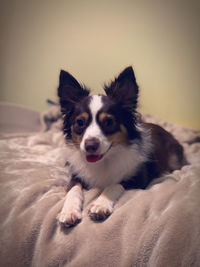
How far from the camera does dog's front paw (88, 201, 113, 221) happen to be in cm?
113

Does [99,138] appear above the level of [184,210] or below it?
above

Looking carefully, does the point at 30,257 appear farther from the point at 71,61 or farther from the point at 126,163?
the point at 71,61

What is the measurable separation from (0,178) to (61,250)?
2.38ft

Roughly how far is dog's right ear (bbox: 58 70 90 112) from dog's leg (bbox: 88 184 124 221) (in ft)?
2.18

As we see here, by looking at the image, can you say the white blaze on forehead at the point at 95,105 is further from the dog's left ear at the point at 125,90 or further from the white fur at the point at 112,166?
the white fur at the point at 112,166

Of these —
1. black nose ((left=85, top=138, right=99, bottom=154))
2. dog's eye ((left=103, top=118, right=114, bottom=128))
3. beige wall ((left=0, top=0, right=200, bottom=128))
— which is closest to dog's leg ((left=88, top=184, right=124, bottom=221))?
black nose ((left=85, top=138, right=99, bottom=154))

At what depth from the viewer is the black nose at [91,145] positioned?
130 cm

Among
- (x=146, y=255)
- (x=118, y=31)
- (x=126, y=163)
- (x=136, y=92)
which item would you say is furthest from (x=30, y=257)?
(x=118, y=31)

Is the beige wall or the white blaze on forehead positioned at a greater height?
the beige wall

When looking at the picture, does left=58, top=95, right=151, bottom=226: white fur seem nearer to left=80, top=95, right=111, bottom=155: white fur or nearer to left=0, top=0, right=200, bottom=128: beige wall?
left=80, top=95, right=111, bottom=155: white fur

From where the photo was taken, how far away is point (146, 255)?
95 cm

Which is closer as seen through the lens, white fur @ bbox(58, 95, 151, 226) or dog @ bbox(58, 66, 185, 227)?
white fur @ bbox(58, 95, 151, 226)

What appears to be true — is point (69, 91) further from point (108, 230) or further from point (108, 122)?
point (108, 230)

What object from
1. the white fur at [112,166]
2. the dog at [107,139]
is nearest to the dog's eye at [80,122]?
the dog at [107,139]
